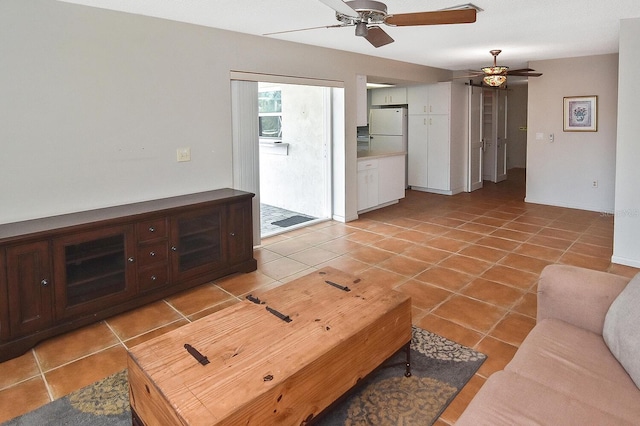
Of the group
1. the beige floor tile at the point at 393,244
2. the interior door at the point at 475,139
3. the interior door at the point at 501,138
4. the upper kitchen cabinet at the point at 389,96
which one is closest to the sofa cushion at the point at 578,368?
the beige floor tile at the point at 393,244

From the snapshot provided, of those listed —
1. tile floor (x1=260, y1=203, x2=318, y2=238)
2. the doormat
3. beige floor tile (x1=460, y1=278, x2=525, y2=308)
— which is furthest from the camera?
the doormat

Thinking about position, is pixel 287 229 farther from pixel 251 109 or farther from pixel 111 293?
pixel 111 293

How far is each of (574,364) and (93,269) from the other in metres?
2.96

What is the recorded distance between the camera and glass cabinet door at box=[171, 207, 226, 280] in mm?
3502

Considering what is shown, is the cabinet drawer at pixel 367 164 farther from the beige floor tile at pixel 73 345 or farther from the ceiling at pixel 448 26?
the beige floor tile at pixel 73 345

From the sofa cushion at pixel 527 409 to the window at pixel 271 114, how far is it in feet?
18.6

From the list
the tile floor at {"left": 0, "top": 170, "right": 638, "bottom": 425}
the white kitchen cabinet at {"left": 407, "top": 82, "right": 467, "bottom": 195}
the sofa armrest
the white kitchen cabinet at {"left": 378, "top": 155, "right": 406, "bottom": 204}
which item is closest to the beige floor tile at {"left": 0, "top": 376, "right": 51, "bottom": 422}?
the tile floor at {"left": 0, "top": 170, "right": 638, "bottom": 425}

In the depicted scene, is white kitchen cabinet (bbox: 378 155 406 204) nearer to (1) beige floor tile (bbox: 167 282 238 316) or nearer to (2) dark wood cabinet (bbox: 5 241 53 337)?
(1) beige floor tile (bbox: 167 282 238 316)

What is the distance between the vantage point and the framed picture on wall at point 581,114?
624 cm

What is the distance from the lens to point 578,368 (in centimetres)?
167

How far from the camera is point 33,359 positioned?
2652 mm

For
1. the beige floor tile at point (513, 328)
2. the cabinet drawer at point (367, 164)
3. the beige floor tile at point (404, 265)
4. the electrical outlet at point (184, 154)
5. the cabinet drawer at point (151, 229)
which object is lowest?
the beige floor tile at point (513, 328)

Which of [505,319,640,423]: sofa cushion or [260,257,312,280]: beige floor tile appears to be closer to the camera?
[505,319,640,423]: sofa cushion

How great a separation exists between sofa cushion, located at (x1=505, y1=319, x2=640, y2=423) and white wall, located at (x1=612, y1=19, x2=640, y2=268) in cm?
279
